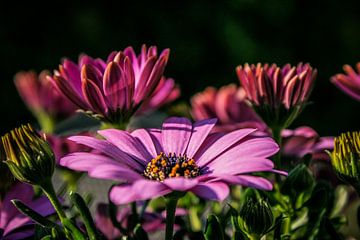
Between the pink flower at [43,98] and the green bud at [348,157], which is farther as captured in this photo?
the pink flower at [43,98]

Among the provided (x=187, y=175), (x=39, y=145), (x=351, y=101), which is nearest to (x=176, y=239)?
(x=187, y=175)

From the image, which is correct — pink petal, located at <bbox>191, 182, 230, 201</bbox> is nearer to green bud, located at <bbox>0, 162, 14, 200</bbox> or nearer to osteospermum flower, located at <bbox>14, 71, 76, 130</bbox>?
green bud, located at <bbox>0, 162, 14, 200</bbox>

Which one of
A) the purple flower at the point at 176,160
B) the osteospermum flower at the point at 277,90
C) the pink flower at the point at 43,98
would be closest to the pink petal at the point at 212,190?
the purple flower at the point at 176,160

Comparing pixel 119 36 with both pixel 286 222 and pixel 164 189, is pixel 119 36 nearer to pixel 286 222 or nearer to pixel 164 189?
pixel 286 222

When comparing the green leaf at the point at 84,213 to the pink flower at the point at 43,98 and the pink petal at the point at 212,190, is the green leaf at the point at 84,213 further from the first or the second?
the pink flower at the point at 43,98

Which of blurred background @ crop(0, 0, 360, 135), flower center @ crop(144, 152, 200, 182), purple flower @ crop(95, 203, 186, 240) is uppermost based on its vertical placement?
flower center @ crop(144, 152, 200, 182)

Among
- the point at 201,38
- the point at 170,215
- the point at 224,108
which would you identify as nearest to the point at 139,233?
the point at 170,215

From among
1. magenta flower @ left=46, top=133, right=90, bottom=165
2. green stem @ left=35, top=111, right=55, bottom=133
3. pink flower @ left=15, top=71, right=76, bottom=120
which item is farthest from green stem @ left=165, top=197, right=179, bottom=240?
green stem @ left=35, top=111, right=55, bottom=133
